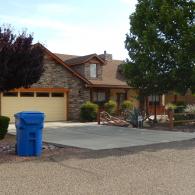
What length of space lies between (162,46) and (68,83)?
28.3ft

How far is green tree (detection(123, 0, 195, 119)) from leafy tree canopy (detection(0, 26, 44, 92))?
762 centimetres

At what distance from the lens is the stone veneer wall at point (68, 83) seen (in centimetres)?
2805

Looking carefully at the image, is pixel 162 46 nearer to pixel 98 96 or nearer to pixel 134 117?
pixel 134 117

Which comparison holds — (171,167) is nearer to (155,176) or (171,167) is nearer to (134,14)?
(155,176)

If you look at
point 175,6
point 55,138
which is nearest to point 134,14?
point 175,6

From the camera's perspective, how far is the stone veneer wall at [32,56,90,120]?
28.0 m

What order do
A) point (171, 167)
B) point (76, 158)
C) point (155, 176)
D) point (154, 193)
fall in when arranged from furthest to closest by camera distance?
point (76, 158), point (171, 167), point (155, 176), point (154, 193)

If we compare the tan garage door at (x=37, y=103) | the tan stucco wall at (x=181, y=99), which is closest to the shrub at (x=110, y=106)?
the tan garage door at (x=37, y=103)

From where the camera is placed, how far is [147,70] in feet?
77.6

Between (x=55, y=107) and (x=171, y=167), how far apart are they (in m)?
18.9

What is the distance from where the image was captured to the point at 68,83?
96.2ft

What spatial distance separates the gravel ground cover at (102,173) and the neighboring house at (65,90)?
14028 mm

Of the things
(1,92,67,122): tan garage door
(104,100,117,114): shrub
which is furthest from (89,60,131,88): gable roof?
(1,92,67,122): tan garage door

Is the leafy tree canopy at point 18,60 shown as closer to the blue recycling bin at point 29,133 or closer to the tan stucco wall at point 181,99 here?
the blue recycling bin at point 29,133
